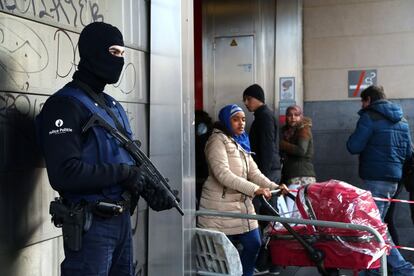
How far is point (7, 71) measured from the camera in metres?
2.57

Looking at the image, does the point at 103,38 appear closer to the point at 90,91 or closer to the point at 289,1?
the point at 90,91

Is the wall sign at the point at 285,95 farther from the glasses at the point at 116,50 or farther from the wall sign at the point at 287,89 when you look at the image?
the glasses at the point at 116,50

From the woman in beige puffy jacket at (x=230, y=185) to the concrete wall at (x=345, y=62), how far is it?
303cm

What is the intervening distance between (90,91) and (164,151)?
61.0 inches

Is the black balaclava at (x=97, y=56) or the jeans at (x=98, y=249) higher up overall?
the black balaclava at (x=97, y=56)

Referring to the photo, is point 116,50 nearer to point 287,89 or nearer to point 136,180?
point 136,180

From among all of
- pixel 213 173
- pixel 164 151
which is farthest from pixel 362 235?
pixel 164 151

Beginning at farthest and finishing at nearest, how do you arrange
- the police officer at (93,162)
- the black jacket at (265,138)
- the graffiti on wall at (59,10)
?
1. the black jacket at (265,138)
2. the graffiti on wall at (59,10)
3. the police officer at (93,162)

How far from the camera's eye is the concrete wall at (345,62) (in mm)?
6832

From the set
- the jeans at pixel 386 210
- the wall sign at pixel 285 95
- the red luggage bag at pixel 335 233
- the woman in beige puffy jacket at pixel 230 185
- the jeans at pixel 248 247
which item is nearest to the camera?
the red luggage bag at pixel 335 233

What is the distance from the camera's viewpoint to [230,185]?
399 cm

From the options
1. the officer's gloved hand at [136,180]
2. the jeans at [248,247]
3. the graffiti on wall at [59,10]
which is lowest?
the jeans at [248,247]

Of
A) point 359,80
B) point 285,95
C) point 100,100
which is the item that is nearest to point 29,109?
point 100,100

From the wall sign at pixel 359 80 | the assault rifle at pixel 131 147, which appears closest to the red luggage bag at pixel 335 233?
the assault rifle at pixel 131 147
